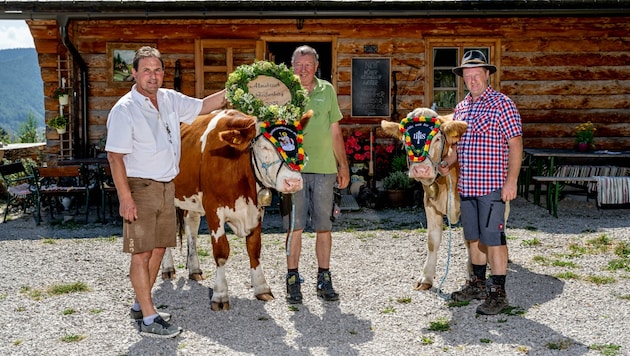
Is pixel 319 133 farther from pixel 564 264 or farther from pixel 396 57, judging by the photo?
pixel 396 57

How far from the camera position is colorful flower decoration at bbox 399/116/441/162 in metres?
5.34

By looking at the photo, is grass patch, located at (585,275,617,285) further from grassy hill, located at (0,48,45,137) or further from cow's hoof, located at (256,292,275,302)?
grassy hill, located at (0,48,45,137)

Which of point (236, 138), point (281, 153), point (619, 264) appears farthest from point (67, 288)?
point (619, 264)

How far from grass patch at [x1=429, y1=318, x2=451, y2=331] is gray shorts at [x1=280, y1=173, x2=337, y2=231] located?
1.24m

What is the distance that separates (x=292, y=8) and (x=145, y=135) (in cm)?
677

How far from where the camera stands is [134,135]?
4.55 meters

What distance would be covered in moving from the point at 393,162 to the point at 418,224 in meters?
2.28

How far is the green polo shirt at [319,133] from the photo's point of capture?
5.50 metres

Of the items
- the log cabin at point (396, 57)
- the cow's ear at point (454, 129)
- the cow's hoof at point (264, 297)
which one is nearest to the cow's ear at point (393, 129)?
the cow's ear at point (454, 129)

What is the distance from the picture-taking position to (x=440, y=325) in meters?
4.94

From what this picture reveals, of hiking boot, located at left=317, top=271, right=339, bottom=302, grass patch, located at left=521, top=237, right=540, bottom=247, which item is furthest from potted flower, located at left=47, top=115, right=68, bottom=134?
grass patch, located at left=521, top=237, right=540, bottom=247

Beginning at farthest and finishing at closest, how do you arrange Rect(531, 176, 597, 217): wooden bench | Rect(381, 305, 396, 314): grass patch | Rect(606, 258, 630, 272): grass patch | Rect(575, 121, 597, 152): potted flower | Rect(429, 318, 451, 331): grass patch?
Rect(575, 121, 597, 152): potted flower < Rect(531, 176, 597, 217): wooden bench < Rect(606, 258, 630, 272): grass patch < Rect(381, 305, 396, 314): grass patch < Rect(429, 318, 451, 331): grass patch

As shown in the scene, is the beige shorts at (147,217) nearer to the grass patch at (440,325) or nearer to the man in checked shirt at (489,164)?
the grass patch at (440,325)

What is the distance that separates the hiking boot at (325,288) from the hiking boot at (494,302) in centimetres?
125
